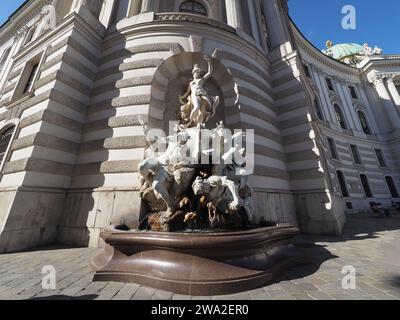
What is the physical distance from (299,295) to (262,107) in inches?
318

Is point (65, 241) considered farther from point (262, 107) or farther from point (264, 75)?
point (264, 75)

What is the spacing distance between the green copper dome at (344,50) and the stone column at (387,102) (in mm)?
8086

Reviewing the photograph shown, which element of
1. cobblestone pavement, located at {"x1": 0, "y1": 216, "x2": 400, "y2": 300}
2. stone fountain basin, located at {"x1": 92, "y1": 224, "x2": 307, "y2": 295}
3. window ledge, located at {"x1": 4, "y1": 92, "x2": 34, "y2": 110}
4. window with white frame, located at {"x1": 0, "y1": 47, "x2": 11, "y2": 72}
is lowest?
cobblestone pavement, located at {"x1": 0, "y1": 216, "x2": 400, "y2": 300}

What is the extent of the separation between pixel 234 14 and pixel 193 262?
510 inches

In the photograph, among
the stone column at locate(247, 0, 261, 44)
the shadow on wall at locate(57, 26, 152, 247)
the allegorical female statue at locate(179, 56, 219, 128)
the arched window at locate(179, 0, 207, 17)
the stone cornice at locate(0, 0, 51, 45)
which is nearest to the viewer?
the shadow on wall at locate(57, 26, 152, 247)

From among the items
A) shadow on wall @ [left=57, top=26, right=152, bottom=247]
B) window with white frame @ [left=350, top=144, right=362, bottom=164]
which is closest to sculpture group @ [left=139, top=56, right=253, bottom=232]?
shadow on wall @ [left=57, top=26, right=152, bottom=247]

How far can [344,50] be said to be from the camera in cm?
3391

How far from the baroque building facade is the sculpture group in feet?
4.55

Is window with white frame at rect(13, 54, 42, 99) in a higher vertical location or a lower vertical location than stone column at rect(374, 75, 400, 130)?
lower

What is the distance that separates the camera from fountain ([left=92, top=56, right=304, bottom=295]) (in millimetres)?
3193

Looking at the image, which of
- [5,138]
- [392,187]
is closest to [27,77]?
[5,138]

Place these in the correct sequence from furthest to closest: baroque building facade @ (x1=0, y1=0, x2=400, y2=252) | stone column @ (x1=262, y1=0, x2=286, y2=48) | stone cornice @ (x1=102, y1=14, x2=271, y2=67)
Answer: stone column @ (x1=262, y1=0, x2=286, y2=48) < stone cornice @ (x1=102, y1=14, x2=271, y2=67) < baroque building facade @ (x1=0, y1=0, x2=400, y2=252)

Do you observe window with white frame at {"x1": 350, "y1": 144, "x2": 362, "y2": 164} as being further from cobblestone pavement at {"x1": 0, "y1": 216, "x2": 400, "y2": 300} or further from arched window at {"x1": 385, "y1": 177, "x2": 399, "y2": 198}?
cobblestone pavement at {"x1": 0, "y1": 216, "x2": 400, "y2": 300}

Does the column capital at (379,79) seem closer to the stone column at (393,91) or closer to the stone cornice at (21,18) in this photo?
the stone column at (393,91)
